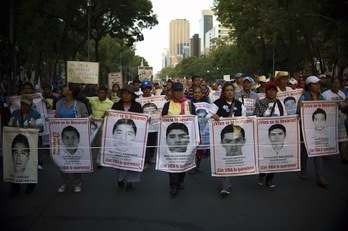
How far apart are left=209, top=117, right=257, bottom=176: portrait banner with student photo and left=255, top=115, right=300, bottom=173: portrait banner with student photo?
199 millimetres

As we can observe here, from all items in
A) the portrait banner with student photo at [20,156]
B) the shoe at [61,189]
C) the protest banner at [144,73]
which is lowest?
the shoe at [61,189]

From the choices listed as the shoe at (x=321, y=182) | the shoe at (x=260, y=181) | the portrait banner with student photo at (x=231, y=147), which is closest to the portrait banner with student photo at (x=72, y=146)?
the portrait banner with student photo at (x=231, y=147)

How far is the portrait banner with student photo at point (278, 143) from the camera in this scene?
6.80 m

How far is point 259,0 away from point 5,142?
29.8 m

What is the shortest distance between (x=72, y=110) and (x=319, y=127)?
4.14 metres

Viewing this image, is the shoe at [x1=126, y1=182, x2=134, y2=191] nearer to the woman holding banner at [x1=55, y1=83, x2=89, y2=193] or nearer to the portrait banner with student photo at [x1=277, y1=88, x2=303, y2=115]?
the woman holding banner at [x1=55, y1=83, x2=89, y2=193]

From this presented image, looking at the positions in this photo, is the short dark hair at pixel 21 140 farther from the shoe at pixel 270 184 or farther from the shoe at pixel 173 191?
the shoe at pixel 270 184

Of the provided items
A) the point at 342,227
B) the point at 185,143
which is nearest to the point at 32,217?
the point at 185,143

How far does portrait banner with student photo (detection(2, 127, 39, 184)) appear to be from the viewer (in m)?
6.65

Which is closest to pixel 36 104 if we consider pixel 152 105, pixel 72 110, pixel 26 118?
pixel 152 105

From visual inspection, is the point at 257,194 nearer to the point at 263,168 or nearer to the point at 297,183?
the point at 263,168

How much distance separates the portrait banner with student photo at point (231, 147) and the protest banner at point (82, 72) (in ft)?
34.0

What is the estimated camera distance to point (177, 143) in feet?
21.9

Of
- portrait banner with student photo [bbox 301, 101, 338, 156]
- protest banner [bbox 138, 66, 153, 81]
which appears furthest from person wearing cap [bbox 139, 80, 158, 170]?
protest banner [bbox 138, 66, 153, 81]
